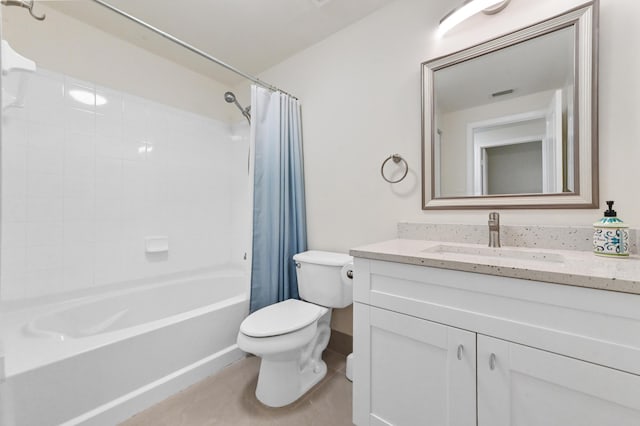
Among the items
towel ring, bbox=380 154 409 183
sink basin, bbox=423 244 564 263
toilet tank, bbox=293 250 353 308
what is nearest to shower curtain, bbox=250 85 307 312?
toilet tank, bbox=293 250 353 308

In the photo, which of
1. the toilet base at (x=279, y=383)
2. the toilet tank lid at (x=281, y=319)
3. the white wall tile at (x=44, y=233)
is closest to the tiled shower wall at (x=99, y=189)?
the white wall tile at (x=44, y=233)

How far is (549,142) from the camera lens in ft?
3.86

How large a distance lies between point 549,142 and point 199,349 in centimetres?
212

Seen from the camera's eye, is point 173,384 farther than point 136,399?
Yes

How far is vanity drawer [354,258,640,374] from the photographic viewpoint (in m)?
0.67

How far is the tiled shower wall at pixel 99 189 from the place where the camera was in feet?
5.12

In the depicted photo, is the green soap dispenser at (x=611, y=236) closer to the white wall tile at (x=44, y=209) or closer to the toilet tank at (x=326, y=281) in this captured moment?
the toilet tank at (x=326, y=281)

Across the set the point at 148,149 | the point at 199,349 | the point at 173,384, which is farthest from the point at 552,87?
the point at 148,149

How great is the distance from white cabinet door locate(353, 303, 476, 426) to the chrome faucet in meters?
0.51

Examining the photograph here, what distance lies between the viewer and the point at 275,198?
72.4 inches

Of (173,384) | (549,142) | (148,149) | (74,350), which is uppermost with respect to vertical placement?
(148,149)

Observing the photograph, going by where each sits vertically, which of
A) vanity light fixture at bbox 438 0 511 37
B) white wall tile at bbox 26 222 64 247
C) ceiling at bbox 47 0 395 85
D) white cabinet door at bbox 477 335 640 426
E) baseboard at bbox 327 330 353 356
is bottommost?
baseboard at bbox 327 330 353 356

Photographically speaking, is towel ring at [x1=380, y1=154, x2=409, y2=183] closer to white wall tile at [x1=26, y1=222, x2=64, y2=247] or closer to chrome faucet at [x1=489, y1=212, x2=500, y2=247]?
chrome faucet at [x1=489, y1=212, x2=500, y2=247]

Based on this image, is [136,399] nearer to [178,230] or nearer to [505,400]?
[178,230]
